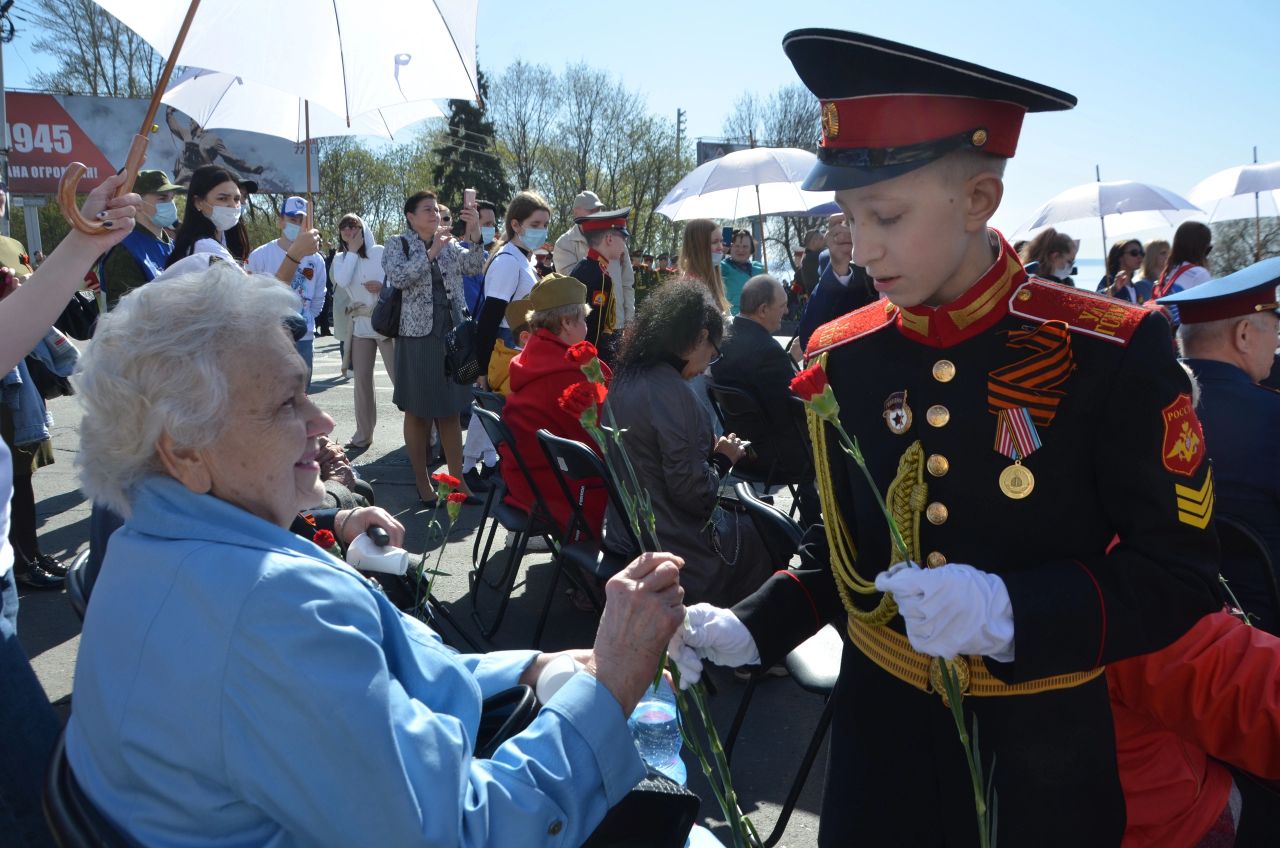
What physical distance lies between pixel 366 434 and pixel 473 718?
23.2 ft

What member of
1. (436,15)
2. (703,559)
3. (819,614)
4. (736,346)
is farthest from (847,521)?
(736,346)

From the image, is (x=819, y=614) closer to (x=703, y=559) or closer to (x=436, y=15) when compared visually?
(x=703, y=559)

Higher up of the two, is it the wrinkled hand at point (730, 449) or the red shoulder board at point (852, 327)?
the red shoulder board at point (852, 327)

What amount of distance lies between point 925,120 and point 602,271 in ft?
17.5

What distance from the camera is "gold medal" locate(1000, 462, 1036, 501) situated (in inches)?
59.5

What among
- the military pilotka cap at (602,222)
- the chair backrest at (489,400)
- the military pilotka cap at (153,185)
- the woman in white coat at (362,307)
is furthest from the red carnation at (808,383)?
the woman in white coat at (362,307)

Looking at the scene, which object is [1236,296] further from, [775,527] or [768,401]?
[768,401]

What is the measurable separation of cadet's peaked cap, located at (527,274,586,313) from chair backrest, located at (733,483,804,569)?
205 centimetres

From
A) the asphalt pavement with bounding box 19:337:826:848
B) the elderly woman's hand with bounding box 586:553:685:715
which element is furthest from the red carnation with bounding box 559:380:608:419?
the asphalt pavement with bounding box 19:337:826:848

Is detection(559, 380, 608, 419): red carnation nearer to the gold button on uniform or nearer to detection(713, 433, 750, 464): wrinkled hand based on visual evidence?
the gold button on uniform

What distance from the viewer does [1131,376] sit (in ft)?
4.77

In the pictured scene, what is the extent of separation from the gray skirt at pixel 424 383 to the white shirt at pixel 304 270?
2.06ft

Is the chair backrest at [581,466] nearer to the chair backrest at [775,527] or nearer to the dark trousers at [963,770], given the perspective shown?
the chair backrest at [775,527]

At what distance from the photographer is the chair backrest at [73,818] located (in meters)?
1.29
